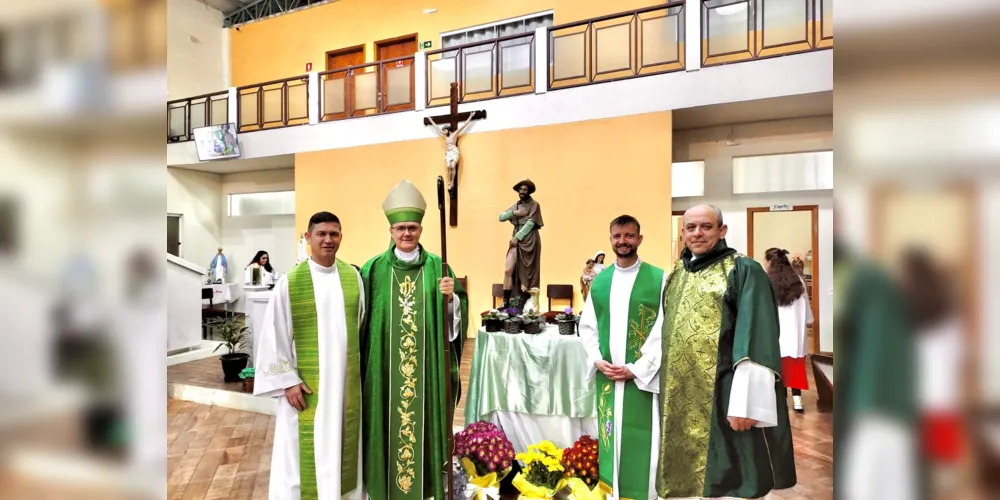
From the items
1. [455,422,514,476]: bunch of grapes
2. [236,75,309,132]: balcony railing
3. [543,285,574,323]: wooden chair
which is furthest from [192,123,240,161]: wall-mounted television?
[455,422,514,476]: bunch of grapes

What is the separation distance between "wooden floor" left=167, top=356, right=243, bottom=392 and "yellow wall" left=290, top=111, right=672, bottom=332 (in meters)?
3.06

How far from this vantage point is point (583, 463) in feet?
9.88

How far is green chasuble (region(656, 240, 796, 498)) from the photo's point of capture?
230 cm

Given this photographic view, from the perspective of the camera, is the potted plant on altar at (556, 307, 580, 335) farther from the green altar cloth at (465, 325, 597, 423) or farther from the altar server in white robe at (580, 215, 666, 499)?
the altar server in white robe at (580, 215, 666, 499)

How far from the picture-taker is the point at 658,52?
23.1 feet

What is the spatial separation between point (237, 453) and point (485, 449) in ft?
6.70

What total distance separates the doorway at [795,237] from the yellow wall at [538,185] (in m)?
1.58

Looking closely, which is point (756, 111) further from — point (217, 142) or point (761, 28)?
point (217, 142)

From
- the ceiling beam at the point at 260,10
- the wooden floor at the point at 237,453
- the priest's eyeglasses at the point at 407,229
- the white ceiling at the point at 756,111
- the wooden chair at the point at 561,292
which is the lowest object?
the wooden floor at the point at 237,453

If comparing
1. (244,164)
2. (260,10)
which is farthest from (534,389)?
(260,10)

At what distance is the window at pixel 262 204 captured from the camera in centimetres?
1177

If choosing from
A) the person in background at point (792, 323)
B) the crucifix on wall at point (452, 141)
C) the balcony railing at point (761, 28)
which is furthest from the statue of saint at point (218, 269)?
the person in background at point (792, 323)

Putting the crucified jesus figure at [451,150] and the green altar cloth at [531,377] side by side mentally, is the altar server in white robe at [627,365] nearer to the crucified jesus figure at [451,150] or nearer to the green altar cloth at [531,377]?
the green altar cloth at [531,377]

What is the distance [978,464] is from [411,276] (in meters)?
2.72
